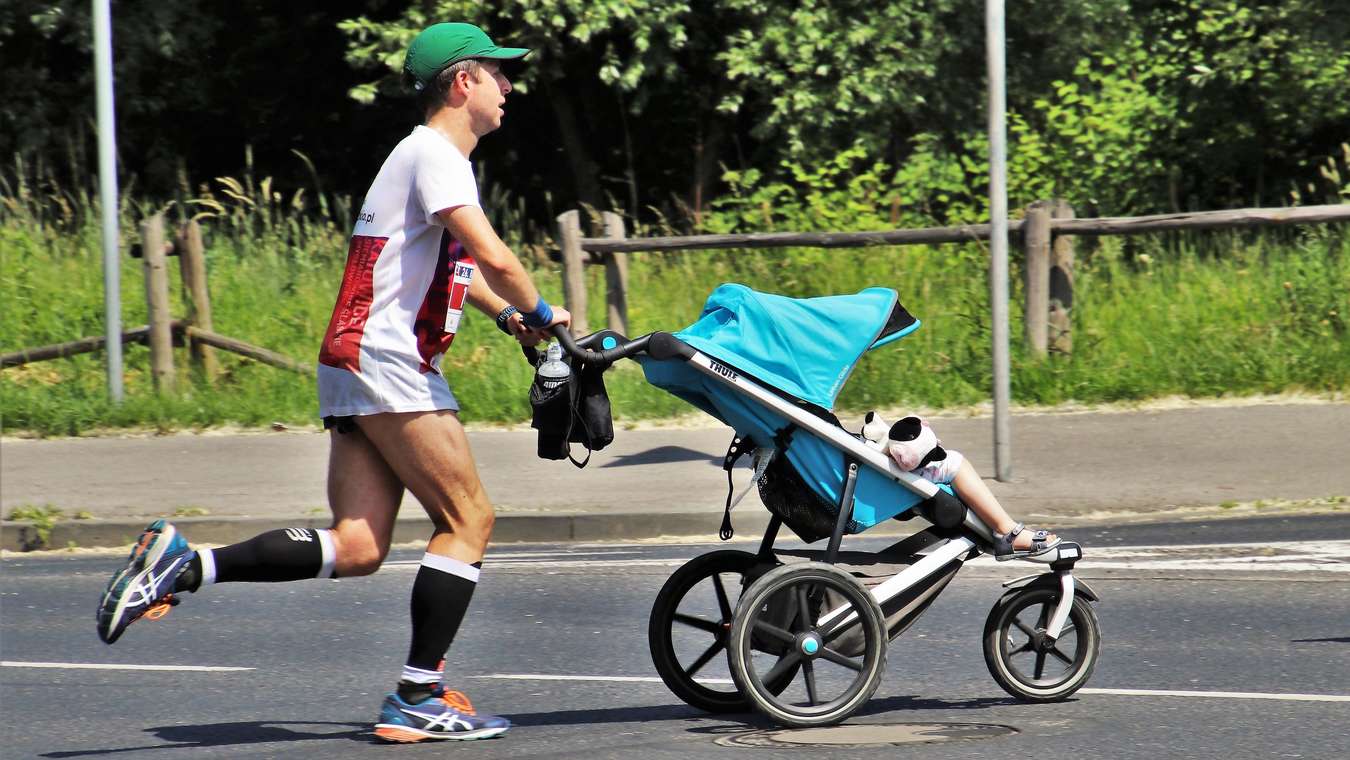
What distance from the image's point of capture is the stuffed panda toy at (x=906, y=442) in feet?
17.2

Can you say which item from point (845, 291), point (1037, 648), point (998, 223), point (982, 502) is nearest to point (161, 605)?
point (982, 502)

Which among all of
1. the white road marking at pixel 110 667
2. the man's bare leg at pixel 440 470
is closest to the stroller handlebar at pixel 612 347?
the man's bare leg at pixel 440 470

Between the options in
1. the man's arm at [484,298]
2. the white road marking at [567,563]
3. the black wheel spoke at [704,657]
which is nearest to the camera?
the man's arm at [484,298]

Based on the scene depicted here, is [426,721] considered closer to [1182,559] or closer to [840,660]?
[840,660]

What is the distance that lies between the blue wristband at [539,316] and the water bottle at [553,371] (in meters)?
0.07

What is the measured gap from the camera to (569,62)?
20.2m

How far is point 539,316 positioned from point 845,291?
876 cm

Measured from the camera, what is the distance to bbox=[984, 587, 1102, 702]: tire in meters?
5.54

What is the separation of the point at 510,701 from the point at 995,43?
5549 mm

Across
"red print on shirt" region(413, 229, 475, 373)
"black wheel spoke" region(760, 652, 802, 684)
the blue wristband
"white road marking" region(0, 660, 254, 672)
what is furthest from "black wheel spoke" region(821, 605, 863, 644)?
"white road marking" region(0, 660, 254, 672)

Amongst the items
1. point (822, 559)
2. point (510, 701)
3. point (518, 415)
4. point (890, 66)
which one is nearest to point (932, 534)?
point (822, 559)

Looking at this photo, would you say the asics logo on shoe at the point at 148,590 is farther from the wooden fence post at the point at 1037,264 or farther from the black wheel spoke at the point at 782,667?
the wooden fence post at the point at 1037,264

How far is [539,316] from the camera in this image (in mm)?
5074

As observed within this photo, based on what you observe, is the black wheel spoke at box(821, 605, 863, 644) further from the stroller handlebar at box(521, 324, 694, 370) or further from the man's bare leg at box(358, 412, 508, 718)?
the man's bare leg at box(358, 412, 508, 718)
